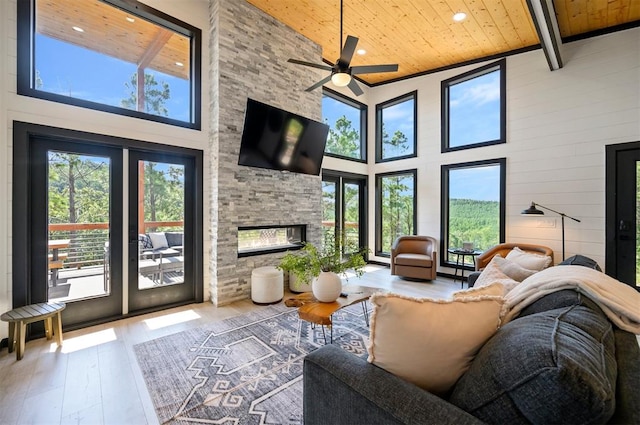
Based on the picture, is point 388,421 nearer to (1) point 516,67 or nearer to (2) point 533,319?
(2) point 533,319

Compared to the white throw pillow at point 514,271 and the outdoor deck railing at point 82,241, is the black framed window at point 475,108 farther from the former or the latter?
the outdoor deck railing at point 82,241

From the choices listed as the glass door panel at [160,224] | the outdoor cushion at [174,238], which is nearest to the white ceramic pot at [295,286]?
the glass door panel at [160,224]

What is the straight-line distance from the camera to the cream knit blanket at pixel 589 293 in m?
1.17

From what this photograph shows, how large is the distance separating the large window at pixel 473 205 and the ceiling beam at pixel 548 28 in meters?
1.56

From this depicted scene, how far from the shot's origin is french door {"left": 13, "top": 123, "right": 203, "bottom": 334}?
2.84m

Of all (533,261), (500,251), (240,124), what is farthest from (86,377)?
(500,251)

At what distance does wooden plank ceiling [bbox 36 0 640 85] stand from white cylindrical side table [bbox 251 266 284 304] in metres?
2.94

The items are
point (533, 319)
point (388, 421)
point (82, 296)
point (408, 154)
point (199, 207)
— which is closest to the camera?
point (388, 421)

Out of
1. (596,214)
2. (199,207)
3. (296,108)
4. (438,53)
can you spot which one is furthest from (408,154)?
(199,207)

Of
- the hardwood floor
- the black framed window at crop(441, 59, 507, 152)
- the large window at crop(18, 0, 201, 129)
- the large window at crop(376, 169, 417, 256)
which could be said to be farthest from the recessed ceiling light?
the hardwood floor

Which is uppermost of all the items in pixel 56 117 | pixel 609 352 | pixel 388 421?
pixel 56 117

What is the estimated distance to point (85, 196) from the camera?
10.3 feet

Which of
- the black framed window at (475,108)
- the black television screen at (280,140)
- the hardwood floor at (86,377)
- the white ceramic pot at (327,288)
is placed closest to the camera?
the hardwood floor at (86,377)

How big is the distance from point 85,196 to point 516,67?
6.54 meters
